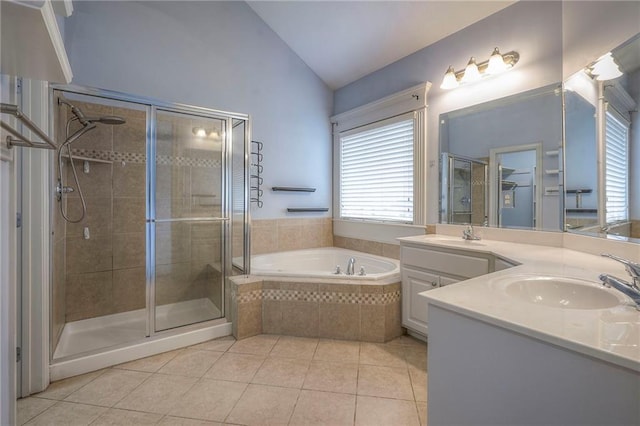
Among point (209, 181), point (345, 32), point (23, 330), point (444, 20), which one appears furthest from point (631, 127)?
point (23, 330)

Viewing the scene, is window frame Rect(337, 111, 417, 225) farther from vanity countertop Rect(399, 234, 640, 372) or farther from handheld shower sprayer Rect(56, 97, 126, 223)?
handheld shower sprayer Rect(56, 97, 126, 223)

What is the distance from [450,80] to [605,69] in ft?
3.56

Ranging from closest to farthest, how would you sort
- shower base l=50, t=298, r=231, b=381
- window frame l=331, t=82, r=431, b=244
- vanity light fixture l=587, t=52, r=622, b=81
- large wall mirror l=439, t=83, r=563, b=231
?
vanity light fixture l=587, t=52, r=622, b=81 → shower base l=50, t=298, r=231, b=381 → large wall mirror l=439, t=83, r=563, b=231 → window frame l=331, t=82, r=431, b=244

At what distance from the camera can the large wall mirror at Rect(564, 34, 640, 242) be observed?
1370 mm

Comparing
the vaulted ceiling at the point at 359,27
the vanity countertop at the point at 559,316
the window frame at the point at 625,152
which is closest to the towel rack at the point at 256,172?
the vaulted ceiling at the point at 359,27

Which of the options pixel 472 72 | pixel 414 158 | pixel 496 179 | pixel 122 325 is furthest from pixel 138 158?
pixel 496 179

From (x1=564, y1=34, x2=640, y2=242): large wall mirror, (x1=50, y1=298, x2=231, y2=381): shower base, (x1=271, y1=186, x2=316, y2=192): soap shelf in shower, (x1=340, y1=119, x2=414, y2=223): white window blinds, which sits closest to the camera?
(x1=564, y1=34, x2=640, y2=242): large wall mirror

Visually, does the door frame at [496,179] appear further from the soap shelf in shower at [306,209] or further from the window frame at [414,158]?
the soap shelf in shower at [306,209]

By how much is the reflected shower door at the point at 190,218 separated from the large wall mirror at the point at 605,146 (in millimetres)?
2589

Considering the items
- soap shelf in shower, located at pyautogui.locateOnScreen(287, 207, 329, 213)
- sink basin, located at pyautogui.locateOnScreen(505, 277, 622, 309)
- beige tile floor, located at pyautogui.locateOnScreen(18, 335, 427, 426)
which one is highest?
soap shelf in shower, located at pyautogui.locateOnScreen(287, 207, 329, 213)

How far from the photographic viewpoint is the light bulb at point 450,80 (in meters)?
2.50

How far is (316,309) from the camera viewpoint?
2408 mm

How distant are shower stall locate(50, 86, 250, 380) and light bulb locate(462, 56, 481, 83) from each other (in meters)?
1.94

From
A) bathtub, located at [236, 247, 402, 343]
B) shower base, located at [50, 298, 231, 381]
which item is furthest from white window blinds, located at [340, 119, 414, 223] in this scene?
shower base, located at [50, 298, 231, 381]
